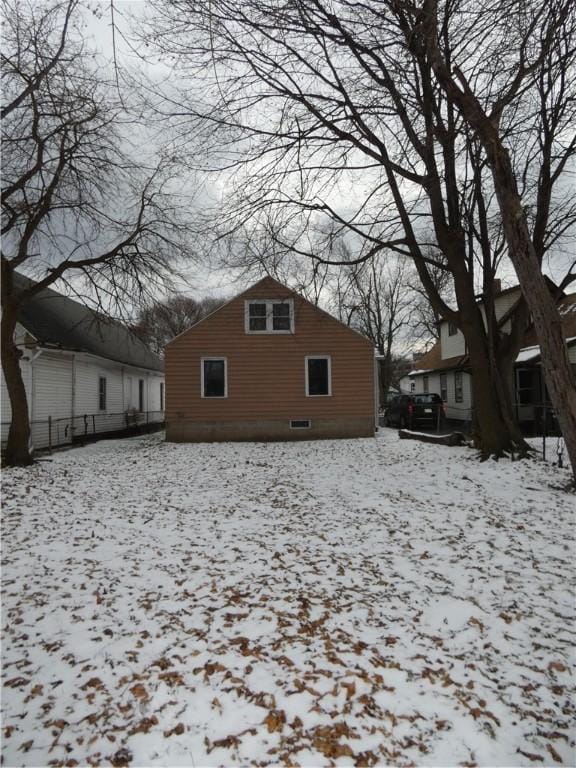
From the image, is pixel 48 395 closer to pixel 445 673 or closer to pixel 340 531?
pixel 340 531

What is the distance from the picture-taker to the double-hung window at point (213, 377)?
15.7 m

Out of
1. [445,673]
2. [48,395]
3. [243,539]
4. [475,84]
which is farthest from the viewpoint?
[48,395]

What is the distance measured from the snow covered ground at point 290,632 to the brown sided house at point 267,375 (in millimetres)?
8895

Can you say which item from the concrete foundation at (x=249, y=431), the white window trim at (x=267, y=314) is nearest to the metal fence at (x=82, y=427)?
the concrete foundation at (x=249, y=431)

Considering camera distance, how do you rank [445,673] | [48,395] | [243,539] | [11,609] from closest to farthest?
[445,673], [11,609], [243,539], [48,395]

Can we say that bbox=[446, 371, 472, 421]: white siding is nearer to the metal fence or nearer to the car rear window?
the car rear window

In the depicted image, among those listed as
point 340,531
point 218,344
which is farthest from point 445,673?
point 218,344

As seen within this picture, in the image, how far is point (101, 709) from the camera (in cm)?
247

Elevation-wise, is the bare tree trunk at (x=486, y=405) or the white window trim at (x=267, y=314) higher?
the white window trim at (x=267, y=314)

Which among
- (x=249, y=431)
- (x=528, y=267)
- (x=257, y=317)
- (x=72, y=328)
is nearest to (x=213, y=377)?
(x=249, y=431)

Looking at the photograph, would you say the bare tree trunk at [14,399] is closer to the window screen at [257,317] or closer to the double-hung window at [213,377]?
the double-hung window at [213,377]

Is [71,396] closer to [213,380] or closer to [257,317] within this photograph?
[213,380]

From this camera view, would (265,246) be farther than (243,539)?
Yes

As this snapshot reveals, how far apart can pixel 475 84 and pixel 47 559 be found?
9161 millimetres
